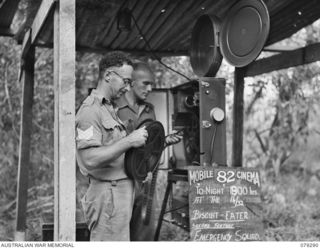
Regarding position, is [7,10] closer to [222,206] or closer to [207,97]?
[207,97]

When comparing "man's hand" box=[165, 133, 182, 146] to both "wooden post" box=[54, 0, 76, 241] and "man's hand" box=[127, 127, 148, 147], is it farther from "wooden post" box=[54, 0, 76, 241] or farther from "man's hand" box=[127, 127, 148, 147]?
"wooden post" box=[54, 0, 76, 241]

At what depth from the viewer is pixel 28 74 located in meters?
5.91

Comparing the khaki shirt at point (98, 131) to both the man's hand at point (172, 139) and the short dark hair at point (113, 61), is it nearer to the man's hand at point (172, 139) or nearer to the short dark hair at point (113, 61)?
the short dark hair at point (113, 61)

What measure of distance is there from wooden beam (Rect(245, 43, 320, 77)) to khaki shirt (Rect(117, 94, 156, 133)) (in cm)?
157

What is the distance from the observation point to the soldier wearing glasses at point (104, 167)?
3396 millimetres

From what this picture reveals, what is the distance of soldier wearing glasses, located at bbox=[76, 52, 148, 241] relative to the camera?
340cm

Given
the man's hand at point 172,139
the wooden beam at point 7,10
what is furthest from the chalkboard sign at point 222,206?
the wooden beam at point 7,10

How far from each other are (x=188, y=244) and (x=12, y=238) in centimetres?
407

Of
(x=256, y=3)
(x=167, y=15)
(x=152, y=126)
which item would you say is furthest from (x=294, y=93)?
(x=152, y=126)

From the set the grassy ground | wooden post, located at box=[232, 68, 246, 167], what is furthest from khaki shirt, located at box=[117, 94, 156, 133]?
the grassy ground

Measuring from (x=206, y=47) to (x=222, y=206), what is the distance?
162 centimetres

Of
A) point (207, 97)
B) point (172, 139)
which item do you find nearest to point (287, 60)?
point (207, 97)

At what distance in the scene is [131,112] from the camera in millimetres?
5062

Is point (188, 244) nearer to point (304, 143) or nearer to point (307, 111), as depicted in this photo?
point (307, 111)
